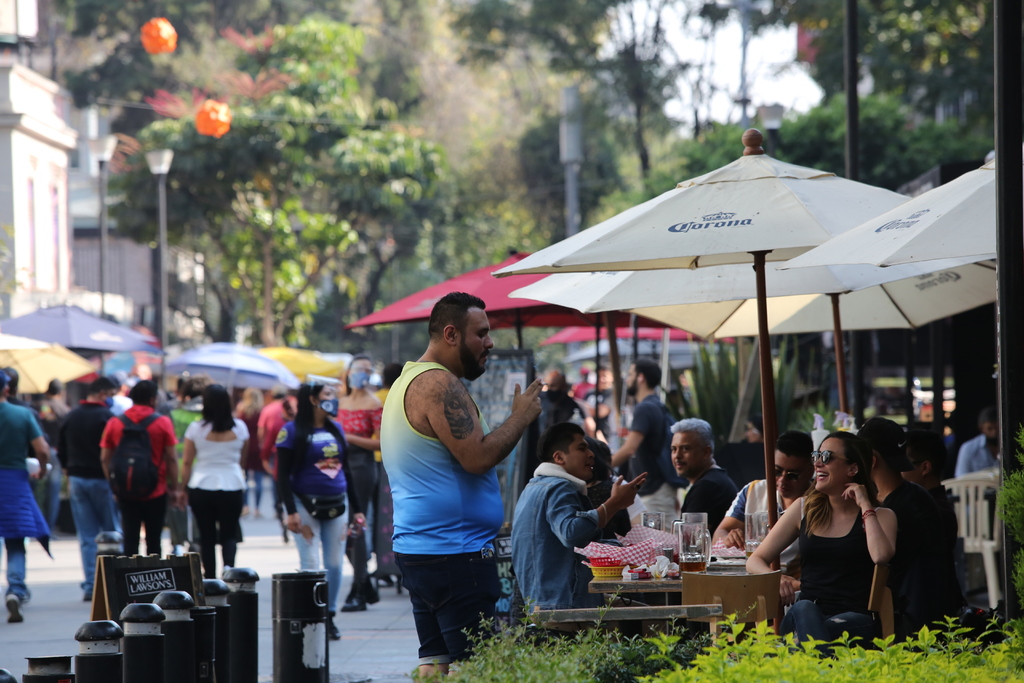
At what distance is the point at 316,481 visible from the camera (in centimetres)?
929

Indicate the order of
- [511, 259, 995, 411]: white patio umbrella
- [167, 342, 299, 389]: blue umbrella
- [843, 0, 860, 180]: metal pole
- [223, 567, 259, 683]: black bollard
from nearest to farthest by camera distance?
[223, 567, 259, 683]: black bollard < [511, 259, 995, 411]: white patio umbrella < [843, 0, 860, 180]: metal pole < [167, 342, 299, 389]: blue umbrella

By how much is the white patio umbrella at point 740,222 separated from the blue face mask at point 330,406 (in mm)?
3392

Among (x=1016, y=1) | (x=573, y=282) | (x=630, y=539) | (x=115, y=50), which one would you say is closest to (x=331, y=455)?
(x=573, y=282)

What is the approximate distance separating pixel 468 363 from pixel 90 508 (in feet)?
25.4

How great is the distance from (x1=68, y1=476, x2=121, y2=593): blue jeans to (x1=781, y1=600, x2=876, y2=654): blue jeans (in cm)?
766

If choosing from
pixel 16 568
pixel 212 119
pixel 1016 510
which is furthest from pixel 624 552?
pixel 212 119

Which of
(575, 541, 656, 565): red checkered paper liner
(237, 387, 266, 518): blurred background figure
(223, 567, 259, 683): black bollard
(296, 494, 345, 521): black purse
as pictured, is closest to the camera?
(575, 541, 656, 565): red checkered paper liner

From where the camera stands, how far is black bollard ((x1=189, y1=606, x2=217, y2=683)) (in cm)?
652

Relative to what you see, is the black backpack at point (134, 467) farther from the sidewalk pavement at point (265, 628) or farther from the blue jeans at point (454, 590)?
the blue jeans at point (454, 590)

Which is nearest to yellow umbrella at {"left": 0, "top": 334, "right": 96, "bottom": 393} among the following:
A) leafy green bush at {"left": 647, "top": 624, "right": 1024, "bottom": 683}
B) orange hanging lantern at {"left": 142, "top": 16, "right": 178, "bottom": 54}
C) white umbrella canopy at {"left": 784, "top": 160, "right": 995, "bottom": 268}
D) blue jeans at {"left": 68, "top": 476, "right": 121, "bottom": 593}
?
blue jeans at {"left": 68, "top": 476, "right": 121, "bottom": 593}

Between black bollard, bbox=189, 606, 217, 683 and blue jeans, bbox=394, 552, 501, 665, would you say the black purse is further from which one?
blue jeans, bbox=394, 552, 501, 665

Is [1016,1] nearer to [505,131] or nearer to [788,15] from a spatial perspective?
[788,15]

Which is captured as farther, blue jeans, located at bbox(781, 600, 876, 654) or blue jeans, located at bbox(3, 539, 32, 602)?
blue jeans, located at bbox(3, 539, 32, 602)

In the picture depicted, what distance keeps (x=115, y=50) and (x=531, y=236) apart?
48.9ft
